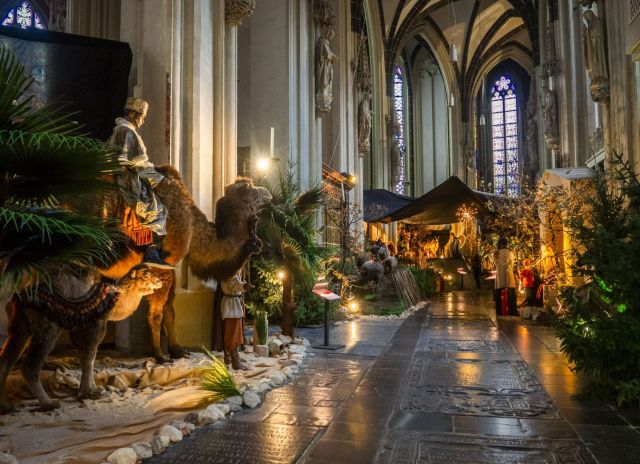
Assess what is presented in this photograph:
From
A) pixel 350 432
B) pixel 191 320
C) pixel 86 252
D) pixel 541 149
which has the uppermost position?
pixel 541 149

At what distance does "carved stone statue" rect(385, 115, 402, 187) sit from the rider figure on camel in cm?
2410

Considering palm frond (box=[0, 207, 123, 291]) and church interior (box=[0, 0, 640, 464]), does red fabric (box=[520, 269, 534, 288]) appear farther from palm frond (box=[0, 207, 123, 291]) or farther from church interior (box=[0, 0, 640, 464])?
palm frond (box=[0, 207, 123, 291])

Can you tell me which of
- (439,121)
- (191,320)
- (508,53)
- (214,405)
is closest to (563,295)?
(214,405)

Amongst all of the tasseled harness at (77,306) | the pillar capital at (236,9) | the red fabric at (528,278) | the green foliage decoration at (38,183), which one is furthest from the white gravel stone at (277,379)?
the red fabric at (528,278)

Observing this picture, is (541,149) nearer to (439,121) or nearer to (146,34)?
(439,121)

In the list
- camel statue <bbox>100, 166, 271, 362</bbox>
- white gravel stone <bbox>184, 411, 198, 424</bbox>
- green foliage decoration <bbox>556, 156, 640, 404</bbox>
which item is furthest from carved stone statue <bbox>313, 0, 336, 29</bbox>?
white gravel stone <bbox>184, 411, 198, 424</bbox>

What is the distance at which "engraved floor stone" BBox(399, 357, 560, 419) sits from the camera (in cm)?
466

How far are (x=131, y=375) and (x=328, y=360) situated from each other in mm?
2483

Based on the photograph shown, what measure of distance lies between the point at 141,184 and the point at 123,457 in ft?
10.2

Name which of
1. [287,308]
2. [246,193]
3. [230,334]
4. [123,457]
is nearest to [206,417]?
[123,457]

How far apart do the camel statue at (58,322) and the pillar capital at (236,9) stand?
18.5ft

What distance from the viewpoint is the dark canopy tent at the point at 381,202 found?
20.8m

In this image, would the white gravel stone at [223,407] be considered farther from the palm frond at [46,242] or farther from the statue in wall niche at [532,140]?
the statue in wall niche at [532,140]

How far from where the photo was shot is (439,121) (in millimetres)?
36969
